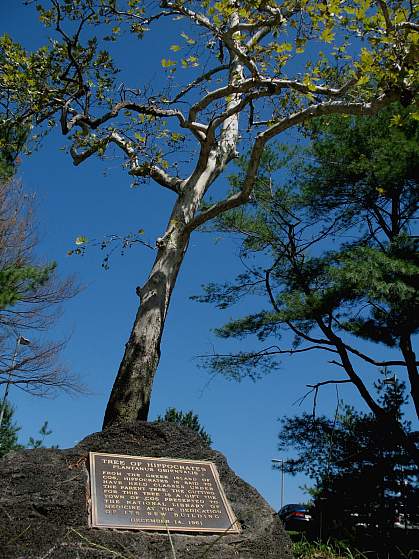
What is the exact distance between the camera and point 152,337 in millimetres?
6668

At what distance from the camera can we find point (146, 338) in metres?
6.63

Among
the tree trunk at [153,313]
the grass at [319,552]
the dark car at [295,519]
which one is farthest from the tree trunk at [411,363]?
the tree trunk at [153,313]

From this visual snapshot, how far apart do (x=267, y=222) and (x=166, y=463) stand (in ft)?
28.7

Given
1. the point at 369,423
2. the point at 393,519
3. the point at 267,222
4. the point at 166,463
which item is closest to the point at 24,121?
the point at 267,222

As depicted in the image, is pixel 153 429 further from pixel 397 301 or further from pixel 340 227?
pixel 340 227

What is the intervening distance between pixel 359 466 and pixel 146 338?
557 cm

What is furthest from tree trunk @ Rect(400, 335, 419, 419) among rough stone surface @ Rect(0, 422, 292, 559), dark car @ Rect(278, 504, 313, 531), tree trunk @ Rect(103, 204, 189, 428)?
rough stone surface @ Rect(0, 422, 292, 559)

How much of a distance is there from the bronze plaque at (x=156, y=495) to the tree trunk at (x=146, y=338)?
1.31 m

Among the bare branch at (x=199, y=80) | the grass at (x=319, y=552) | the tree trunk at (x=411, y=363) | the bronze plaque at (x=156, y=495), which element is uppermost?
the bare branch at (x=199, y=80)

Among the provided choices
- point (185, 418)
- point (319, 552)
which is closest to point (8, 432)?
point (185, 418)

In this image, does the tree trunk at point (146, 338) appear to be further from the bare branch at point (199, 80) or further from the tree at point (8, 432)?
the tree at point (8, 432)

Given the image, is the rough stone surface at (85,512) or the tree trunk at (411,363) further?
the tree trunk at (411,363)

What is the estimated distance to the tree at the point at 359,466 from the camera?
30.8ft

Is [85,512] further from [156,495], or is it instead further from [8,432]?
[8,432]
